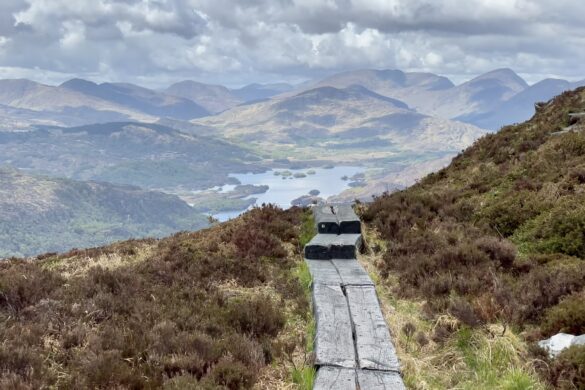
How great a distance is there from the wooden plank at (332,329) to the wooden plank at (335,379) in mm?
128

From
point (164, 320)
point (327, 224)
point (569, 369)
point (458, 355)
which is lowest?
point (458, 355)

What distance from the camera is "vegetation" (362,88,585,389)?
6598 mm

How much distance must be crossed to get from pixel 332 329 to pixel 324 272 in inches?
116

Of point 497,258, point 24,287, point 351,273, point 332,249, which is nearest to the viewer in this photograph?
point 24,287

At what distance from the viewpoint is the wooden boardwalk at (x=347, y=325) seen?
18.2 ft

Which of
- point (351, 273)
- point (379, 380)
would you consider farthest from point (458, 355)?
point (351, 273)

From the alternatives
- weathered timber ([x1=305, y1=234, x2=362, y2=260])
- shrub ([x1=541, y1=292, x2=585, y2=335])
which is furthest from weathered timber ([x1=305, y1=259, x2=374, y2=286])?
shrub ([x1=541, y1=292, x2=585, y2=335])

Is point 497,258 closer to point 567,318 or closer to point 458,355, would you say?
point 567,318

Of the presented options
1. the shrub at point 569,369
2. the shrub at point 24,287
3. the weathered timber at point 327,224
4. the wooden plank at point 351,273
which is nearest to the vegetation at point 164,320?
the shrub at point 24,287

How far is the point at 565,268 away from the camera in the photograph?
8781 millimetres

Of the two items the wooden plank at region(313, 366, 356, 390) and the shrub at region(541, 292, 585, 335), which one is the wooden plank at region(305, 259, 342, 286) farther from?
the shrub at region(541, 292, 585, 335)

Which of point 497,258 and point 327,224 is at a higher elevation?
point 327,224

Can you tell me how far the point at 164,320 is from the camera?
7.20 meters

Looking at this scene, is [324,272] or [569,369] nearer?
[569,369]
